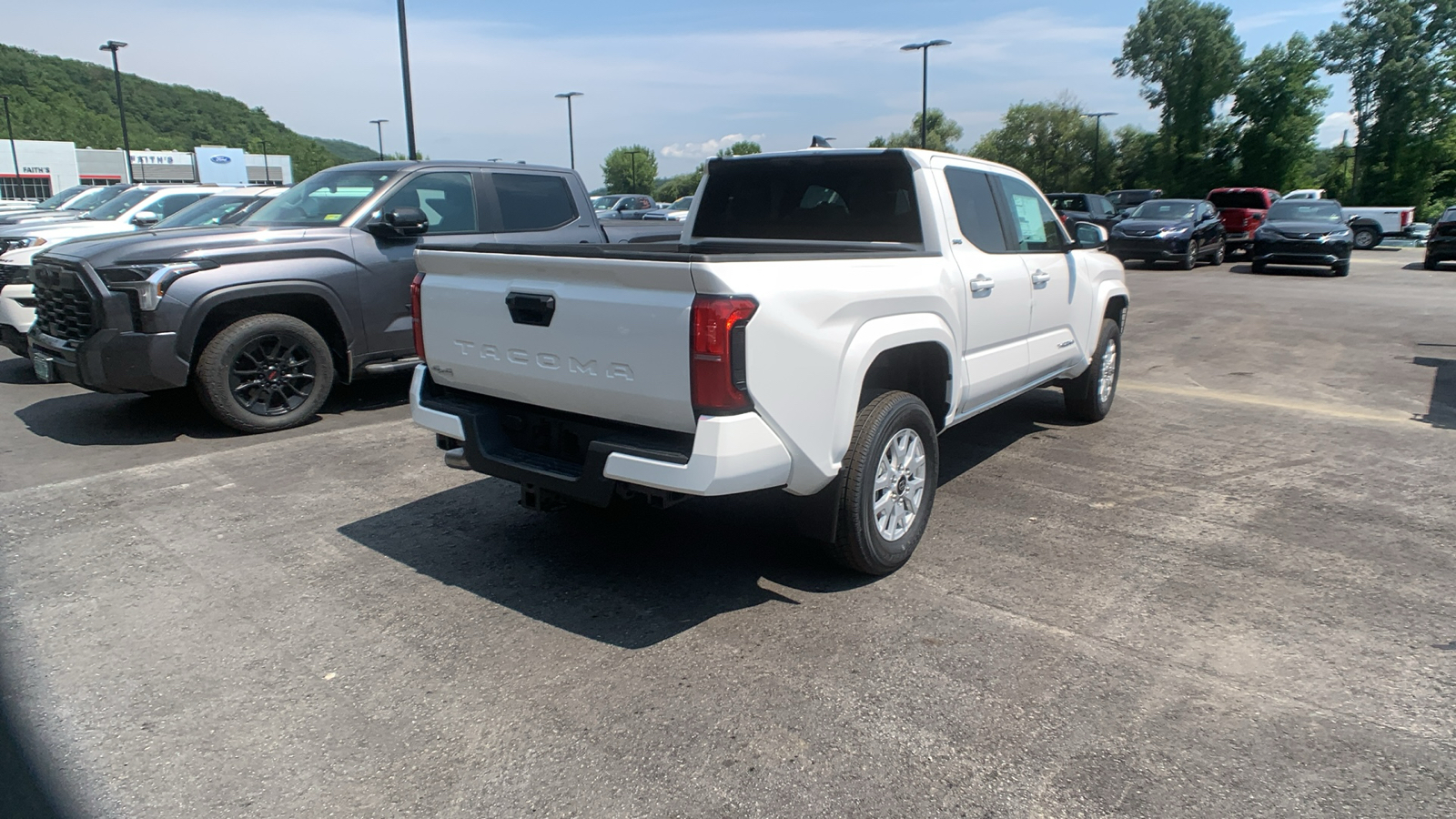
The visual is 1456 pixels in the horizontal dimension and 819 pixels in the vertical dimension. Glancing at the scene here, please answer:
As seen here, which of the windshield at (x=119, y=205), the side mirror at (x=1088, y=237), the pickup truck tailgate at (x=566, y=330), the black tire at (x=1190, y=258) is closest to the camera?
the pickup truck tailgate at (x=566, y=330)

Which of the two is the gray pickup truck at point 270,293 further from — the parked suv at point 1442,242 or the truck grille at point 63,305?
the parked suv at point 1442,242

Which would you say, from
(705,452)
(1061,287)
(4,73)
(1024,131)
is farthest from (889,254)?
(4,73)

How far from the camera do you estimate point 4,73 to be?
324 feet

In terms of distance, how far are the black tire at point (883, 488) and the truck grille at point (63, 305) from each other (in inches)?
207

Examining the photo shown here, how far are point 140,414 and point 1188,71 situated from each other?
57.8 m

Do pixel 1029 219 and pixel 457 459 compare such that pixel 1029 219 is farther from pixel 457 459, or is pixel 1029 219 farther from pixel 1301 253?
pixel 1301 253

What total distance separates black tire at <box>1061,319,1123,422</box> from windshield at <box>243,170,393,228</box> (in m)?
5.62

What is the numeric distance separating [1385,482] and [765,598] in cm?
413

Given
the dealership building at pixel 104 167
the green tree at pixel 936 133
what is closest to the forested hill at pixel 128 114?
the dealership building at pixel 104 167

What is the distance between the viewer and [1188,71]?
51844mm

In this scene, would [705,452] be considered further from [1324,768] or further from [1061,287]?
[1061,287]

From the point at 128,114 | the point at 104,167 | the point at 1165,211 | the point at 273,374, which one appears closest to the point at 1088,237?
the point at 273,374

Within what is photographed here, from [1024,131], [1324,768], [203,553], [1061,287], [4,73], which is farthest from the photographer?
[4,73]

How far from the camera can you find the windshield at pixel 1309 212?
20.1 m
